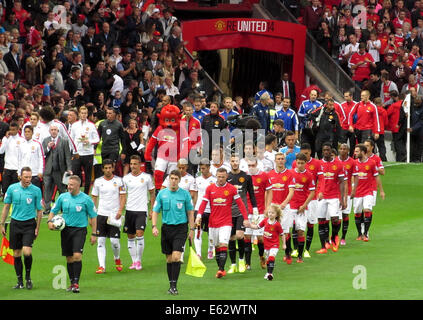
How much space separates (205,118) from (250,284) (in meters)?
8.88

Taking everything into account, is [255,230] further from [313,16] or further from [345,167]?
[313,16]

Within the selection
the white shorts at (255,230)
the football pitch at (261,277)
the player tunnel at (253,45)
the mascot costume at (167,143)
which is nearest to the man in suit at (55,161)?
the football pitch at (261,277)

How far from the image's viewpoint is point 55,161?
23.9 metres

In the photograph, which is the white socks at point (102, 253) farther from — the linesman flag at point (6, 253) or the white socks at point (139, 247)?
the linesman flag at point (6, 253)

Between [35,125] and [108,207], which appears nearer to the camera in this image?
[108,207]

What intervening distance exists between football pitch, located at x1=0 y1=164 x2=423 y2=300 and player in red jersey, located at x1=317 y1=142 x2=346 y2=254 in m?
0.43

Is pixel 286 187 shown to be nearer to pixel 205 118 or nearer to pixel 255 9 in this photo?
pixel 205 118

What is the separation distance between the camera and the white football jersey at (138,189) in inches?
758

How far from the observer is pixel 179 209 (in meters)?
16.9

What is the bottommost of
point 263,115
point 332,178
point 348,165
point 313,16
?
point 332,178

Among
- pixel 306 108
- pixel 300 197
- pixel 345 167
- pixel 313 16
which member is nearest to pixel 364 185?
pixel 345 167

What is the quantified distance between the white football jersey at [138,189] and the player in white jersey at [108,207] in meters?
0.26

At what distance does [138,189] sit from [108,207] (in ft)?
2.11

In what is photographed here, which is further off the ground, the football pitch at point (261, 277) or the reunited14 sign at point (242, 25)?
the reunited14 sign at point (242, 25)
